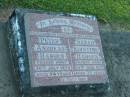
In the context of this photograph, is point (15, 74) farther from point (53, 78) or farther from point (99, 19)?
point (99, 19)

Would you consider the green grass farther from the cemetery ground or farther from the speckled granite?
the speckled granite

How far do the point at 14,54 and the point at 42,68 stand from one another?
41 cm

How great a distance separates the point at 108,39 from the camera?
5238mm

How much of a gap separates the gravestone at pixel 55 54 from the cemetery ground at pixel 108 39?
124mm

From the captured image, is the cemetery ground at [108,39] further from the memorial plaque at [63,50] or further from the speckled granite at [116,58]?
the memorial plaque at [63,50]

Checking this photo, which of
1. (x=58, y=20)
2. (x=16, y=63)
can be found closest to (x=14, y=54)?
(x=16, y=63)

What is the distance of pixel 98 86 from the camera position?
456 cm

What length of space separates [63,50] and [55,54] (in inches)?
5.5

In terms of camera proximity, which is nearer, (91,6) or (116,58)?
(116,58)

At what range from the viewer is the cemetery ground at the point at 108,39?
426cm

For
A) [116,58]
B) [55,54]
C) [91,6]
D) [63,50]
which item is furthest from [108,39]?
[55,54]

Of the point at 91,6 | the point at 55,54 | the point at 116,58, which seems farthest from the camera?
the point at 91,6

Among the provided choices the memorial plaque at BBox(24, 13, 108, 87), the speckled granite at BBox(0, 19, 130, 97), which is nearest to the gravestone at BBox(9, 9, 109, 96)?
the memorial plaque at BBox(24, 13, 108, 87)

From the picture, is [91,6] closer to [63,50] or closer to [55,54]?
[63,50]
